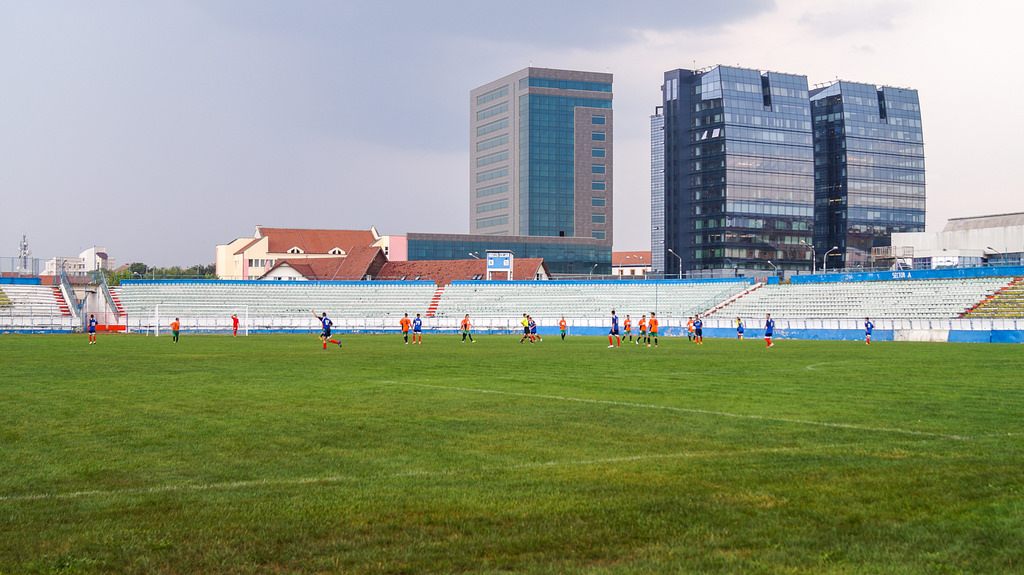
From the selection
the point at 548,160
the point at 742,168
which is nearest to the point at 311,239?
the point at 548,160

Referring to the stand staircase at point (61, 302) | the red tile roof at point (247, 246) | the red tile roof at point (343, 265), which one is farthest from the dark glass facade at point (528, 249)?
the stand staircase at point (61, 302)

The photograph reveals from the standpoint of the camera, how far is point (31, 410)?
15805mm

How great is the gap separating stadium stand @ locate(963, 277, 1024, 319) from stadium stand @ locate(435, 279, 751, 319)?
22.0 m

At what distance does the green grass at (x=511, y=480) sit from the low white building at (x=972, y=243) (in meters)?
93.2

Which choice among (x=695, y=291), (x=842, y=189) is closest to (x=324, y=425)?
(x=695, y=291)

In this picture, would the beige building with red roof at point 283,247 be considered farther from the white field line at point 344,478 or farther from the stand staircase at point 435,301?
the white field line at point 344,478

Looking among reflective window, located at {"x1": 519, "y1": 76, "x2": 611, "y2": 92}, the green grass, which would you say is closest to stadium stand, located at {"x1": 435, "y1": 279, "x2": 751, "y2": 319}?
the green grass

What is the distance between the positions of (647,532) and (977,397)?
13240 mm

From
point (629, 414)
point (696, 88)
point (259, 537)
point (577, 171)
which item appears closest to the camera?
point (259, 537)

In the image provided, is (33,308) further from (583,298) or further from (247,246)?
(247,246)

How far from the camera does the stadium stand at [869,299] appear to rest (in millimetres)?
62344

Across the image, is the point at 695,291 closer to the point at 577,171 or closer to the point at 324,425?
the point at 324,425

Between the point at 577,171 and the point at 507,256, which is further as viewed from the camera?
the point at 577,171

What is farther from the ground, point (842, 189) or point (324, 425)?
point (842, 189)
